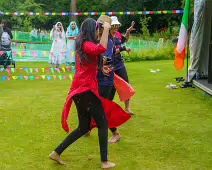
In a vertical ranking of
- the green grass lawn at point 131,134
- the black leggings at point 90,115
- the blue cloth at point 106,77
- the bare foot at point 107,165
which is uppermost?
the blue cloth at point 106,77

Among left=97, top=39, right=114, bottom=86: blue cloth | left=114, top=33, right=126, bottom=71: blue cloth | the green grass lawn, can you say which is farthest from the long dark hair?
left=114, top=33, right=126, bottom=71: blue cloth

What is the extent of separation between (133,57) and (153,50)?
190 cm

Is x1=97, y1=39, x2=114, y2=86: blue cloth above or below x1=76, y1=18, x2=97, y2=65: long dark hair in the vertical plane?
below

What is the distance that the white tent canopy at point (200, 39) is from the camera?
9.16 m

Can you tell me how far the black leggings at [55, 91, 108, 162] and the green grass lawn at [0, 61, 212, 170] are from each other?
294 mm

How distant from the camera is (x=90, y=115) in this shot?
4.14m

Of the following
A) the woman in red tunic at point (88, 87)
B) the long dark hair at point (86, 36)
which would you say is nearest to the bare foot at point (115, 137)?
the woman in red tunic at point (88, 87)

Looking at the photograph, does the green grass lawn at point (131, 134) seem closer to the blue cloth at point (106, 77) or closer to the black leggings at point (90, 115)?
the black leggings at point (90, 115)

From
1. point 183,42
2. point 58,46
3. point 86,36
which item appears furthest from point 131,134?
point 58,46

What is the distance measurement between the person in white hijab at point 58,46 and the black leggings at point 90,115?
978 cm

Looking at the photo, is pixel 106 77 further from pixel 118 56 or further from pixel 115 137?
pixel 118 56

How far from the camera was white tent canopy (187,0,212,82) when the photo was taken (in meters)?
9.16

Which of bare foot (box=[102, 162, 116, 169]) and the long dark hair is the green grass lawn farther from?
the long dark hair

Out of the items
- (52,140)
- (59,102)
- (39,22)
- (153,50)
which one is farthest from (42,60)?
(39,22)
